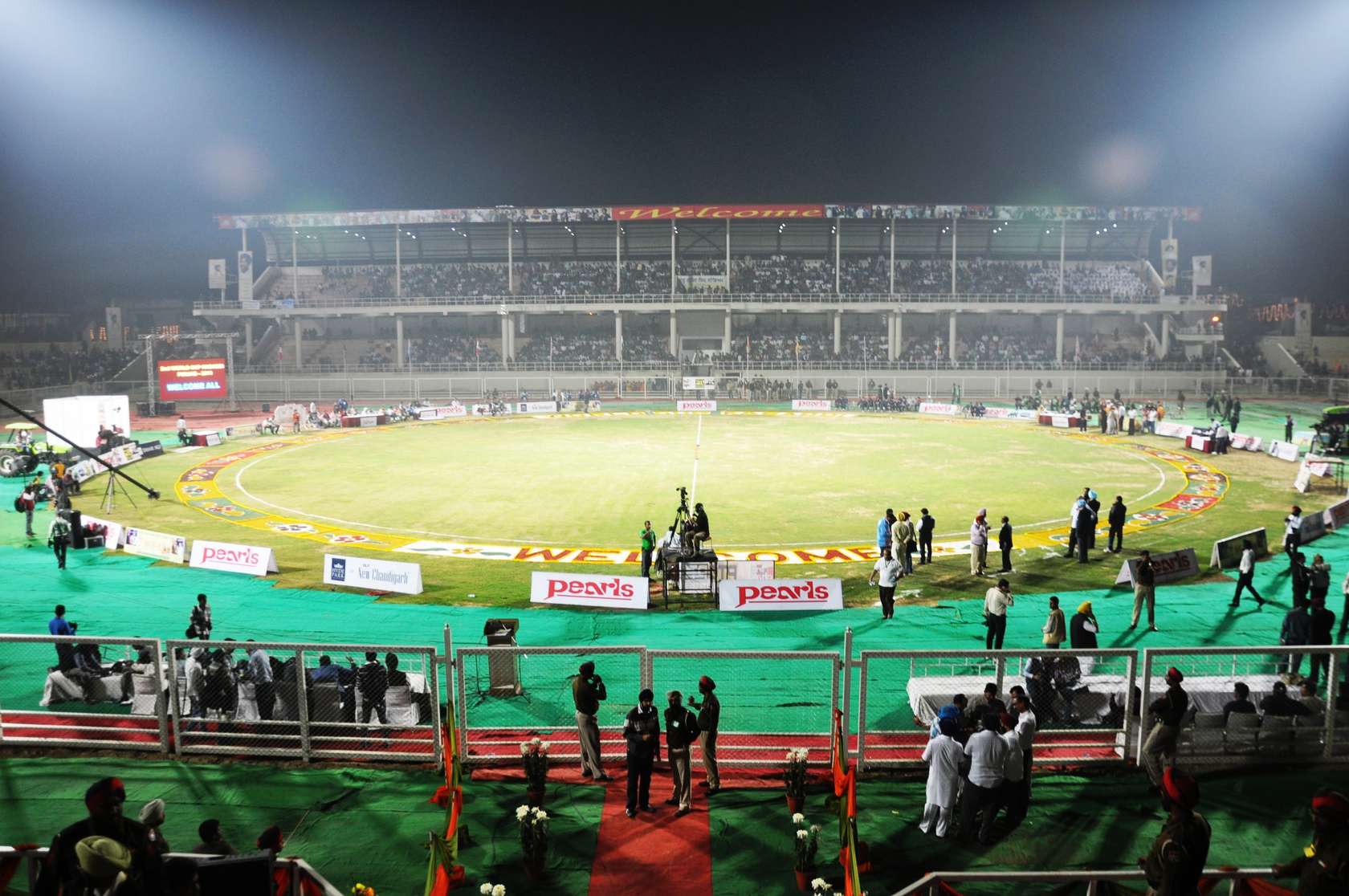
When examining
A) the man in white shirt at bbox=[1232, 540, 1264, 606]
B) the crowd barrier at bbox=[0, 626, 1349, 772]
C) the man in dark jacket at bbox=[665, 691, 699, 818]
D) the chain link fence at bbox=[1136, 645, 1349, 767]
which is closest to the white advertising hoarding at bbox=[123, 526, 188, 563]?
the crowd barrier at bbox=[0, 626, 1349, 772]

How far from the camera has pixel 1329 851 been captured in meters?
6.16

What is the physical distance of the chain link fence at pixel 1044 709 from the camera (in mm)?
10844

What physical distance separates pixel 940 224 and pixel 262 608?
8019 centimetres

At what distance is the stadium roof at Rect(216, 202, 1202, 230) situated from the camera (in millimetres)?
80000

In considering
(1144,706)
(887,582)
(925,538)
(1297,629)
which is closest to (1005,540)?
(925,538)

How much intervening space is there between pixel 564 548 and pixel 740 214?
204ft

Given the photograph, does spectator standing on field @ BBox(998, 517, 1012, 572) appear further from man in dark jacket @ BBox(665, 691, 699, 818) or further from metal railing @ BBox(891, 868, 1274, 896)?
metal railing @ BBox(891, 868, 1274, 896)

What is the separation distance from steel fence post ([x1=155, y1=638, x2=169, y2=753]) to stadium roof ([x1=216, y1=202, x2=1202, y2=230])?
7371 centimetres

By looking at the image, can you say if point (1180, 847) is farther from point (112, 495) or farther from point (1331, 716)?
point (112, 495)

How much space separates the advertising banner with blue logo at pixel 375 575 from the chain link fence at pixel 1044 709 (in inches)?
433

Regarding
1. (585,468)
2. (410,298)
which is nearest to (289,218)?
(410,298)

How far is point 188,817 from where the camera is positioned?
9961 mm

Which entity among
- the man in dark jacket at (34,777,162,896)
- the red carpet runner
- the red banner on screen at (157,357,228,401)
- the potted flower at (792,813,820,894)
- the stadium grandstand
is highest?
the stadium grandstand

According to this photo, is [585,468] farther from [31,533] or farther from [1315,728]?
[1315,728]
